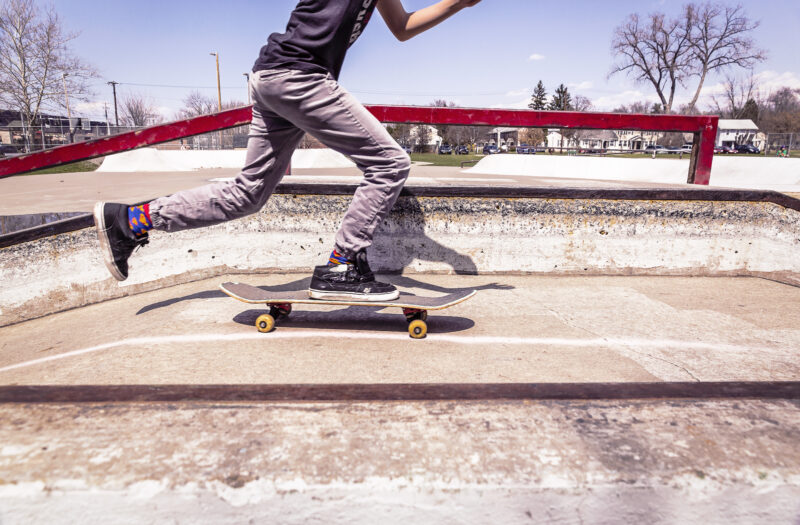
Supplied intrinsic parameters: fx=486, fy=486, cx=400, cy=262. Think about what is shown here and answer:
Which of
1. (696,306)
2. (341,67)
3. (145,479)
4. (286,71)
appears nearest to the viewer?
(145,479)

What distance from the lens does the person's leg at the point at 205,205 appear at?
2521 millimetres

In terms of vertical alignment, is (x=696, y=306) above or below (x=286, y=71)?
below

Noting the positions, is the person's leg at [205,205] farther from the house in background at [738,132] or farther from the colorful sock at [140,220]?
the house in background at [738,132]

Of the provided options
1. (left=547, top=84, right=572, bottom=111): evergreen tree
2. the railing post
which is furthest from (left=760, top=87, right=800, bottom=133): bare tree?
the railing post

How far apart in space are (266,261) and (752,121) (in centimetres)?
10639

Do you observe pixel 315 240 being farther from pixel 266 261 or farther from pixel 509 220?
pixel 509 220

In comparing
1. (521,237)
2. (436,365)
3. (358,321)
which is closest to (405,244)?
(521,237)

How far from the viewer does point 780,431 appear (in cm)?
121

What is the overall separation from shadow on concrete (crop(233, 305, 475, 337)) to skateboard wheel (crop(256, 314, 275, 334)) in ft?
0.57

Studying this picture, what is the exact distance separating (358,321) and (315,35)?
5.04 feet

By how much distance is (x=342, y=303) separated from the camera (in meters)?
2.58

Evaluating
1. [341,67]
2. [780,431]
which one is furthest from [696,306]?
[341,67]

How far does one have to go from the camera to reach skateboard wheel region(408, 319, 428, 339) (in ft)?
8.32

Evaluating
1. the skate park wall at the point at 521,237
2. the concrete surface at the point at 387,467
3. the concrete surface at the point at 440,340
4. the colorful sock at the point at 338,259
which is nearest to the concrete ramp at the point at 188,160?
the skate park wall at the point at 521,237
